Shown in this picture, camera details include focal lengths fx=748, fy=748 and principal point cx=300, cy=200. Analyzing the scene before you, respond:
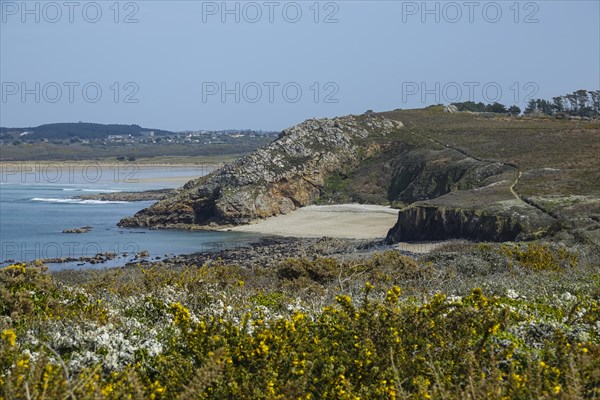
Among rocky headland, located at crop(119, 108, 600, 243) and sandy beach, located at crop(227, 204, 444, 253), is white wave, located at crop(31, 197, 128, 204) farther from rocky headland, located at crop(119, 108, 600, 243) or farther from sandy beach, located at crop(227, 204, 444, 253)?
sandy beach, located at crop(227, 204, 444, 253)

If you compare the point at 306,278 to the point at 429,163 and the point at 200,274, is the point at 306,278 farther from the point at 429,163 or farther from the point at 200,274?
the point at 429,163

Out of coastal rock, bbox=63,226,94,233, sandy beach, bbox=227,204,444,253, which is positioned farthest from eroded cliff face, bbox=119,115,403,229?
coastal rock, bbox=63,226,94,233

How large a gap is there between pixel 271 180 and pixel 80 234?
1970 centimetres

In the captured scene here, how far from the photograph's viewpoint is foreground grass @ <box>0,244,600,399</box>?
536 cm

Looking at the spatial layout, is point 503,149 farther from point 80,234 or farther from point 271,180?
point 80,234

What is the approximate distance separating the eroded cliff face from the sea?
4.03m

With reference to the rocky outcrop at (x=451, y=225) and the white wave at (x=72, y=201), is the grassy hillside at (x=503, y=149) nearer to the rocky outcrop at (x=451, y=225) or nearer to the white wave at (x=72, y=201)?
the rocky outcrop at (x=451, y=225)

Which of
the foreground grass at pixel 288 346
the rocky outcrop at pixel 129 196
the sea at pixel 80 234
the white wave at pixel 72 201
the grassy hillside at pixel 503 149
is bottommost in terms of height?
the sea at pixel 80 234

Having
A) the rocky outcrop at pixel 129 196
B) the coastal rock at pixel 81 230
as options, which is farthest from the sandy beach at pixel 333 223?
the rocky outcrop at pixel 129 196

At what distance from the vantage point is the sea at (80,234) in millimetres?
41125

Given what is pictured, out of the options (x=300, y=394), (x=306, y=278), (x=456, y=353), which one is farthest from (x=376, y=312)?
(x=306, y=278)

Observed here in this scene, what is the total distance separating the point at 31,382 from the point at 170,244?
1676 inches

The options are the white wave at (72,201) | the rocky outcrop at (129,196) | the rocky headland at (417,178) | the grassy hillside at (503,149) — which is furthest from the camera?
the rocky outcrop at (129,196)

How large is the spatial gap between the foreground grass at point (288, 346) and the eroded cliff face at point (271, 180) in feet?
158
